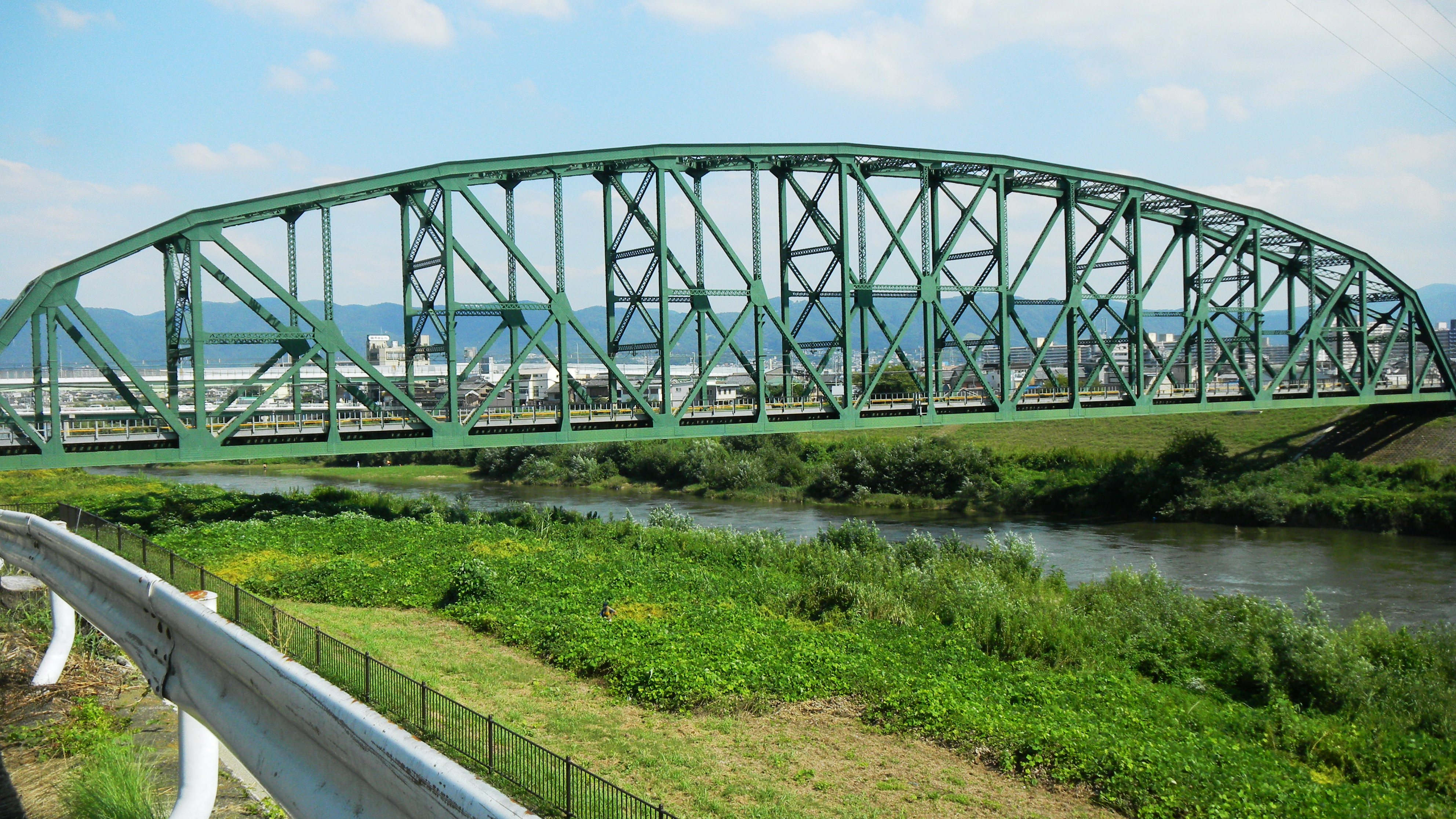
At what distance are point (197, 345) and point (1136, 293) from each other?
145 feet

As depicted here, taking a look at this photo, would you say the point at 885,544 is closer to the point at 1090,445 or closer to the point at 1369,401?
the point at 1090,445

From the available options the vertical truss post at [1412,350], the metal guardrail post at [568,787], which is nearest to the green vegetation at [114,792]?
the metal guardrail post at [568,787]

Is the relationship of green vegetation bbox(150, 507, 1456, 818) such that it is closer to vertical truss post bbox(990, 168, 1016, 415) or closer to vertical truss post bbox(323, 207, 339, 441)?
A: vertical truss post bbox(323, 207, 339, 441)

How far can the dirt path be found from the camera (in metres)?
11.9

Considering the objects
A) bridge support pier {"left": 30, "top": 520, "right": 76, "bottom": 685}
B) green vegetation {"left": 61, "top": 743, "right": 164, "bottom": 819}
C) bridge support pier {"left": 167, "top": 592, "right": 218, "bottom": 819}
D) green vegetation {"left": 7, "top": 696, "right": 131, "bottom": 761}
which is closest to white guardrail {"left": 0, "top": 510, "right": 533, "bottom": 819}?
bridge support pier {"left": 167, "top": 592, "right": 218, "bottom": 819}

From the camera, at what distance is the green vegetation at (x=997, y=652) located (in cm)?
1330

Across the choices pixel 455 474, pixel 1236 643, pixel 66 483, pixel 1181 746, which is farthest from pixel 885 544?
pixel 455 474

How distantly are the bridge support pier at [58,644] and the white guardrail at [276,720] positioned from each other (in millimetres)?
4965

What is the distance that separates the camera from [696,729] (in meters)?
14.4

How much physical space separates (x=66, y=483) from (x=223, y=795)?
47.9 meters

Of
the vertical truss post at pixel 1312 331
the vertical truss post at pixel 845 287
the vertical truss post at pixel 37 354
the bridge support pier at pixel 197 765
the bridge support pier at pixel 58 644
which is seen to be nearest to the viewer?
the bridge support pier at pixel 197 765

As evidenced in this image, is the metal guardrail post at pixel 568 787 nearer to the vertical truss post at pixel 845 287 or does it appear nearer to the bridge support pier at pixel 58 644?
the bridge support pier at pixel 58 644

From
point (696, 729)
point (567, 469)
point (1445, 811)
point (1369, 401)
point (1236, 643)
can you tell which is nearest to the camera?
point (1445, 811)

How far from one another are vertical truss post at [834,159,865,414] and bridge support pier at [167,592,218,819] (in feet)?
112
